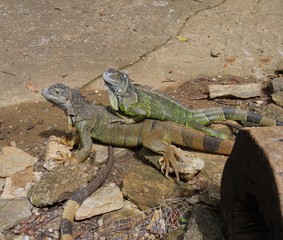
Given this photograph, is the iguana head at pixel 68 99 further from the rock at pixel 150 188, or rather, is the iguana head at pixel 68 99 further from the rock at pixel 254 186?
the rock at pixel 254 186

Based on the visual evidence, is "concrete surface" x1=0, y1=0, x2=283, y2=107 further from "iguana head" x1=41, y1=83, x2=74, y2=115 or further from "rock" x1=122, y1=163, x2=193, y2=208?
"rock" x1=122, y1=163, x2=193, y2=208

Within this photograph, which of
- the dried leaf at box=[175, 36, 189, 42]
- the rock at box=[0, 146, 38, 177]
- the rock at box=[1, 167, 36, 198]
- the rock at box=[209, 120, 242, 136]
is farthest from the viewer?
the dried leaf at box=[175, 36, 189, 42]

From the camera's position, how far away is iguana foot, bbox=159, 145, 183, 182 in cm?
415

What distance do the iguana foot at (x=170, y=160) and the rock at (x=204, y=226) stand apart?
0.62m

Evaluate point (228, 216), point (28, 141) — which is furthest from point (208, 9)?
point (228, 216)

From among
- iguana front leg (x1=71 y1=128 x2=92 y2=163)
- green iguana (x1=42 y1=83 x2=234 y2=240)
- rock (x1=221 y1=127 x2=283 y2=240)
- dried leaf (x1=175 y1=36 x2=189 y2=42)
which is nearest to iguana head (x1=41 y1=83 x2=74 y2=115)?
green iguana (x1=42 y1=83 x2=234 y2=240)

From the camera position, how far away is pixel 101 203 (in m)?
4.21

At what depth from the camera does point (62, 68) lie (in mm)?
6691

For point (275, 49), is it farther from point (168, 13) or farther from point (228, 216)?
point (228, 216)

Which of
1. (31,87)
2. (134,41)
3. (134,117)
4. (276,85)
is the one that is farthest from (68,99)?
(134,41)

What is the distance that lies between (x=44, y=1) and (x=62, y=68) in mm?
2099

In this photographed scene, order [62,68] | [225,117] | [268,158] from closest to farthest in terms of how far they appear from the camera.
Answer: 1. [268,158]
2. [225,117]
3. [62,68]

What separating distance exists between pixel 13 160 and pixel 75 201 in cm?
102

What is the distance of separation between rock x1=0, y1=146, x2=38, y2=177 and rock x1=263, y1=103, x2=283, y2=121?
8.09 ft
